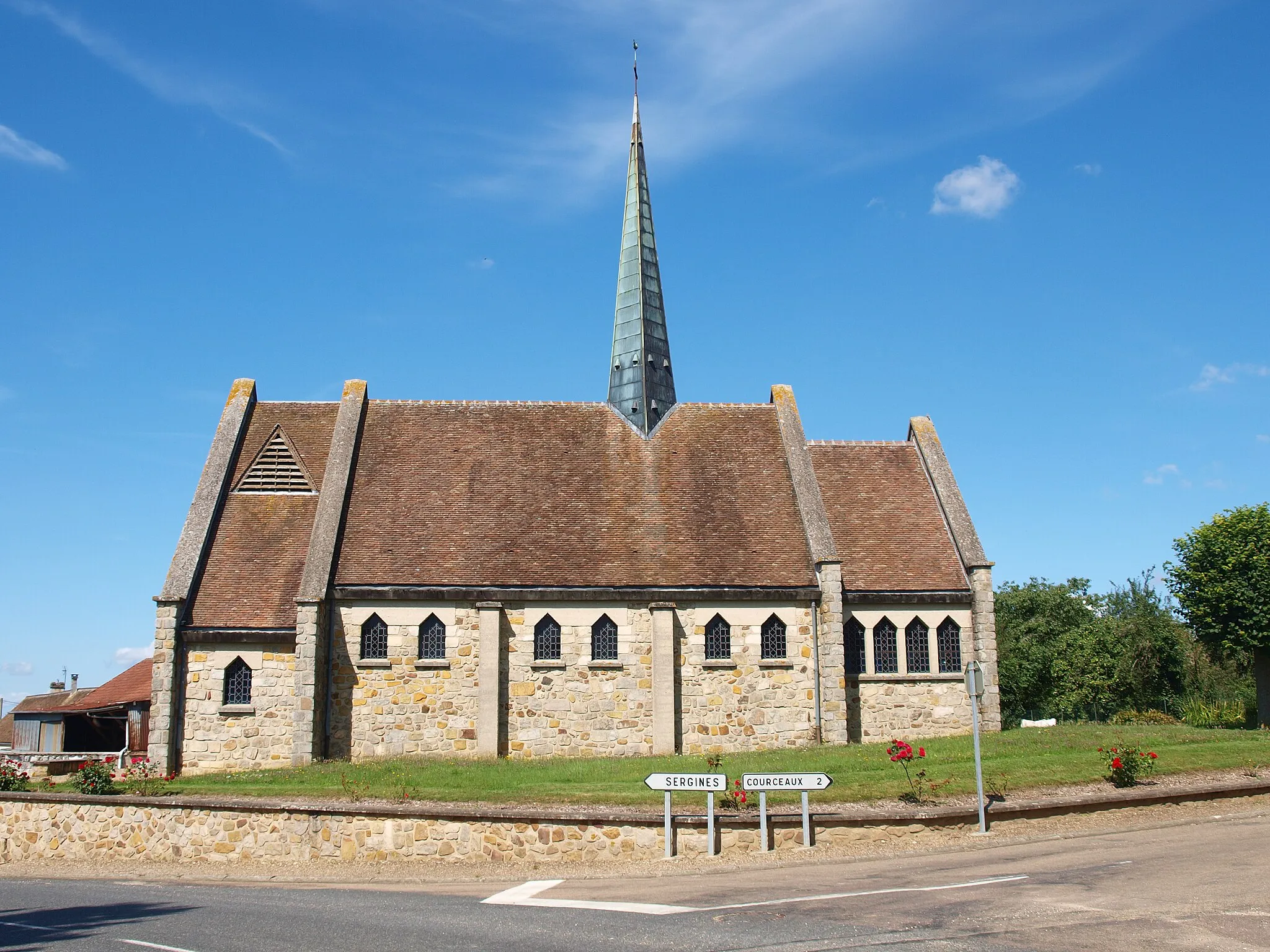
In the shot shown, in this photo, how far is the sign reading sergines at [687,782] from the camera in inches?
633

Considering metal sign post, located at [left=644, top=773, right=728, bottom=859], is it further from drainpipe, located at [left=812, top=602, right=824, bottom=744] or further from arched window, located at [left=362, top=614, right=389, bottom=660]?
arched window, located at [left=362, top=614, right=389, bottom=660]

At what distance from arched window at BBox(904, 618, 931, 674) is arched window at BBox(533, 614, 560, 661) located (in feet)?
30.3

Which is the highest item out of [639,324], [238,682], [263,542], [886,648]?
[639,324]

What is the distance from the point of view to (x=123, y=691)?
115ft

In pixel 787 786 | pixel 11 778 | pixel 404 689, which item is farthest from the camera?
pixel 404 689

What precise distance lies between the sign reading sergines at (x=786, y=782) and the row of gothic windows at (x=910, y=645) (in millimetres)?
11723

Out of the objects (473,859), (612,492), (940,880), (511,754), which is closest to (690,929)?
(940,880)

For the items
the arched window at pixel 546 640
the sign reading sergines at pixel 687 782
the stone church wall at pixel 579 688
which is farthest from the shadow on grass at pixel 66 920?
the arched window at pixel 546 640

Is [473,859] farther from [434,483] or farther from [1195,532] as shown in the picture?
[1195,532]

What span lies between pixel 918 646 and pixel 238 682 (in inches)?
694

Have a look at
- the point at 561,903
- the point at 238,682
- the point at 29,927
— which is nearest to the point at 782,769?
the point at 561,903

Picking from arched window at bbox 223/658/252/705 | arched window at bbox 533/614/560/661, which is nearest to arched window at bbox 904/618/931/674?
arched window at bbox 533/614/560/661

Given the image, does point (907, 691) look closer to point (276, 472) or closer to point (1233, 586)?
point (1233, 586)

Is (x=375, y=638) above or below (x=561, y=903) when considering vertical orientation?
above
